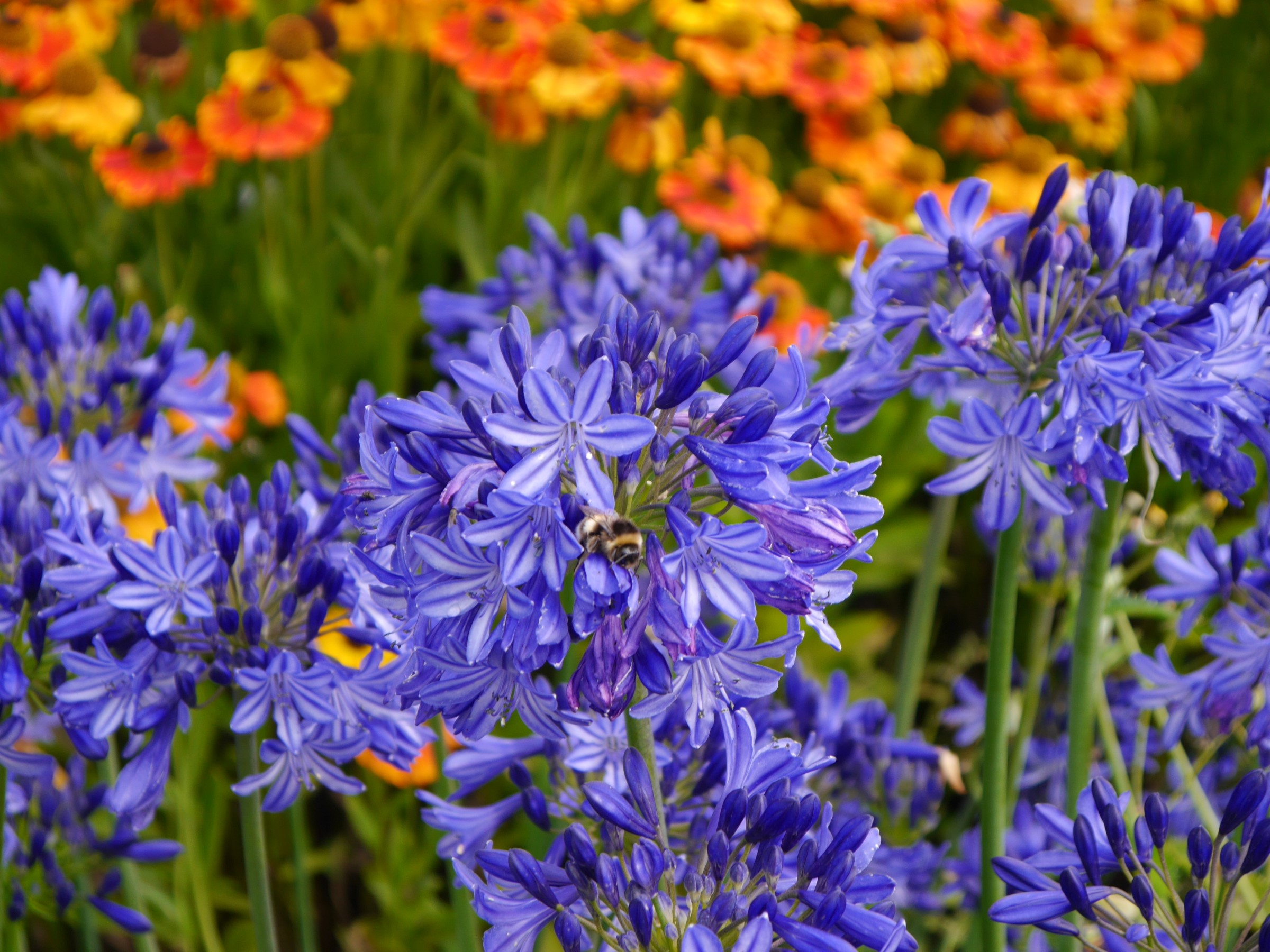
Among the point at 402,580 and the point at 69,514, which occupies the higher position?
the point at 402,580

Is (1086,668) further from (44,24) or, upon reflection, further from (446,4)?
(44,24)

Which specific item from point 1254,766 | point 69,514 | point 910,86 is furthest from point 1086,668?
point 910,86

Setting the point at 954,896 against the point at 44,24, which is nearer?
the point at 954,896

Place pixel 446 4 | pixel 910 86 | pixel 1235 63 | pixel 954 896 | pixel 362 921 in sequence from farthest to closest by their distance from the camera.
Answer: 1. pixel 1235 63
2. pixel 910 86
3. pixel 446 4
4. pixel 362 921
5. pixel 954 896

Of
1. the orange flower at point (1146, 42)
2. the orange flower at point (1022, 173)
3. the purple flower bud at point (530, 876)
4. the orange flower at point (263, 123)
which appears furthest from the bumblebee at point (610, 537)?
the orange flower at point (1146, 42)

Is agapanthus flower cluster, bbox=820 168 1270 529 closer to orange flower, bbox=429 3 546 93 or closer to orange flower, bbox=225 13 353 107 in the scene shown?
Answer: orange flower, bbox=429 3 546 93

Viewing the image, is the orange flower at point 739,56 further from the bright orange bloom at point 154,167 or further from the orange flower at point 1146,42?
the bright orange bloom at point 154,167
